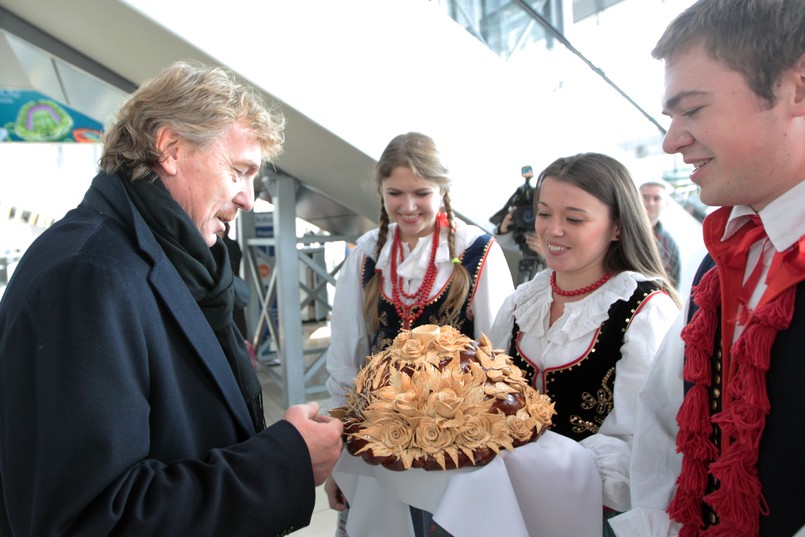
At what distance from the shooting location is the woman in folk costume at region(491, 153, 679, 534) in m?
1.35

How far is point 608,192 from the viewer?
1.49 m

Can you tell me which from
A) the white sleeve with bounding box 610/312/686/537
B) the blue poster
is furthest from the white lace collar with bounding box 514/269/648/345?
the blue poster

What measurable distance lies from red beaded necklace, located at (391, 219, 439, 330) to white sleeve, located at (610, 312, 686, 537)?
1.03m

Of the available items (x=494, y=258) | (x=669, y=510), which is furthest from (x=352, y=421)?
(x=494, y=258)

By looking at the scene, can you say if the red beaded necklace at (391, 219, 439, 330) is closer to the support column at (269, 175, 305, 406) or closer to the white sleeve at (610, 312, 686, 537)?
the white sleeve at (610, 312, 686, 537)

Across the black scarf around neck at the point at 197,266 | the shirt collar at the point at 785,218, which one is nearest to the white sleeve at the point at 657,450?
the shirt collar at the point at 785,218

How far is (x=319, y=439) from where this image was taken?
106 cm

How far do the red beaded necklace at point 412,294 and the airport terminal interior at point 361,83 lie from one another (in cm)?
114

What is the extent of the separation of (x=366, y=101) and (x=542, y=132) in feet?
3.89

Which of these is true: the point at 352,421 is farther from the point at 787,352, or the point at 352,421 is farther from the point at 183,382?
the point at 787,352

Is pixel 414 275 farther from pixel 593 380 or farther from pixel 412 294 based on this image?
pixel 593 380

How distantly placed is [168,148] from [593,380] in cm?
108

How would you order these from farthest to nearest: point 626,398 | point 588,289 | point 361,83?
point 361,83
point 588,289
point 626,398

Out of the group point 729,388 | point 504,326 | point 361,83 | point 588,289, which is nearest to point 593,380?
point 588,289
